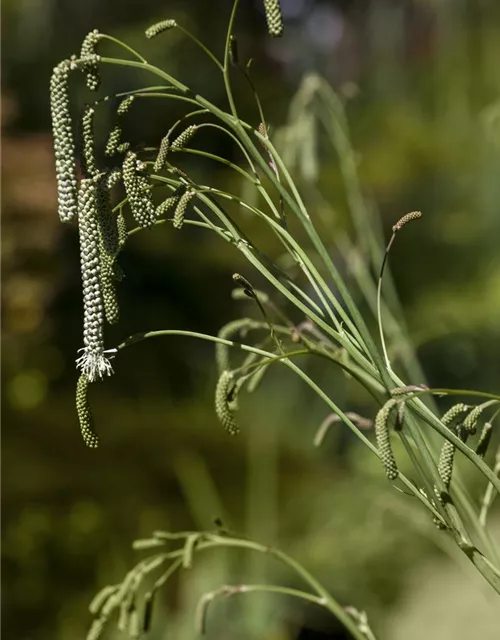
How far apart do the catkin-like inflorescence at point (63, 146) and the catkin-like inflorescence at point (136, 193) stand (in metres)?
0.03

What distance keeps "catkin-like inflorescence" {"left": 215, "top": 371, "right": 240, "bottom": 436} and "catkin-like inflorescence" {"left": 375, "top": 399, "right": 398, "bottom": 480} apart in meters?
0.11

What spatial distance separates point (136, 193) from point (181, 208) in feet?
0.09

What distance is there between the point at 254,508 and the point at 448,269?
1371mm

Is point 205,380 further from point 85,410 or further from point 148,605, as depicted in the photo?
point 85,410

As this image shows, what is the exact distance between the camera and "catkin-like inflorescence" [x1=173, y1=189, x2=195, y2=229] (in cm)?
44

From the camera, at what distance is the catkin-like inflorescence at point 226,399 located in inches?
19.0

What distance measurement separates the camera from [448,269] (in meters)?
3.04

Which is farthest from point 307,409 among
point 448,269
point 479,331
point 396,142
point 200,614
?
point 200,614

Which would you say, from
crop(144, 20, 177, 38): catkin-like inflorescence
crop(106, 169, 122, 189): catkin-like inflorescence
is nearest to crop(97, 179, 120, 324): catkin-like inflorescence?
crop(106, 169, 122, 189): catkin-like inflorescence

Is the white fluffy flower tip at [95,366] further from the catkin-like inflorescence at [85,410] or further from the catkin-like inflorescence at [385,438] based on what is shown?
the catkin-like inflorescence at [385,438]

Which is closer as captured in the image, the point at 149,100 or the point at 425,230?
the point at 149,100

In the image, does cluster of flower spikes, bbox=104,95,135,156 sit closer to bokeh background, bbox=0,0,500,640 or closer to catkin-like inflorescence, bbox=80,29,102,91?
catkin-like inflorescence, bbox=80,29,102,91

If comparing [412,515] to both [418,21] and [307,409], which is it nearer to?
[307,409]

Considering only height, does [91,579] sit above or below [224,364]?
below
